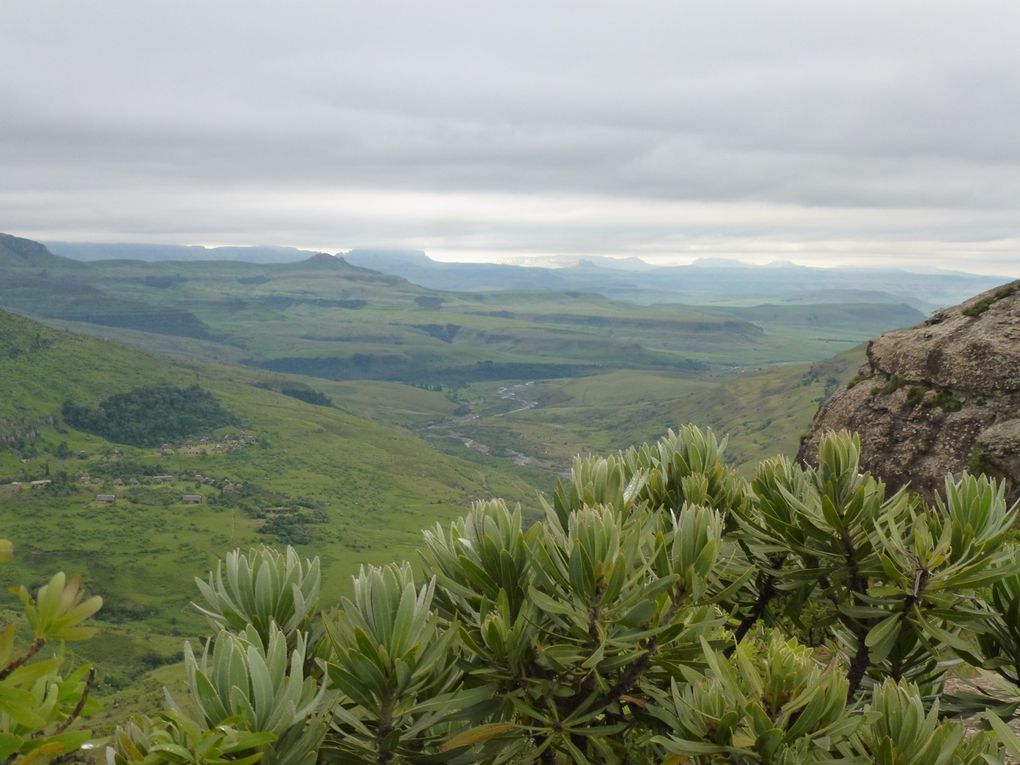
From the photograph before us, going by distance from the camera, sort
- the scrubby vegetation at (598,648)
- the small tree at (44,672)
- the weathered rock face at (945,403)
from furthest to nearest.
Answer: the weathered rock face at (945,403)
the scrubby vegetation at (598,648)
the small tree at (44,672)

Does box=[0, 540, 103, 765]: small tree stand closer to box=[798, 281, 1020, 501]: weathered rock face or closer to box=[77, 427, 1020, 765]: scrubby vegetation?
box=[77, 427, 1020, 765]: scrubby vegetation

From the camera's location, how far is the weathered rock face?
16.0m

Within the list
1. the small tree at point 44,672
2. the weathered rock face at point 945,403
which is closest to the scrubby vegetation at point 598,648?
the small tree at point 44,672

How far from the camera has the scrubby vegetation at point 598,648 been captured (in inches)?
119

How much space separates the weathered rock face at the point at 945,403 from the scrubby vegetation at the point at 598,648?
485 inches

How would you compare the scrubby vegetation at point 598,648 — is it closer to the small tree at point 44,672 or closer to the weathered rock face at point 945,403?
the small tree at point 44,672

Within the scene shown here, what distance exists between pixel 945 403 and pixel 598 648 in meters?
16.9

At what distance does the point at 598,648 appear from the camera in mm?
3314

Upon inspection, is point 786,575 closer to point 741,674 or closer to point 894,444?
point 741,674

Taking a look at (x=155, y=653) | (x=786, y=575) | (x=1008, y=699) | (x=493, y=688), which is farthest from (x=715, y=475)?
(x=155, y=653)

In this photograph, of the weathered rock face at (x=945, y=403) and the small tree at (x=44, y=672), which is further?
the weathered rock face at (x=945, y=403)

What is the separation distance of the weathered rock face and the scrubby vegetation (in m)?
12.3

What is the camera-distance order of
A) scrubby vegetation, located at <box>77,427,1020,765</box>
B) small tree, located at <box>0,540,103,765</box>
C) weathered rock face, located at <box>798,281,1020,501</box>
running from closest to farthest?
small tree, located at <box>0,540,103,765</box>
scrubby vegetation, located at <box>77,427,1020,765</box>
weathered rock face, located at <box>798,281,1020,501</box>

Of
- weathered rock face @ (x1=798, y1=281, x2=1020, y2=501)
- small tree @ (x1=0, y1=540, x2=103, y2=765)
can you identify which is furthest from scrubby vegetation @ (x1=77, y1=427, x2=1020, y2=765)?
weathered rock face @ (x1=798, y1=281, x2=1020, y2=501)
